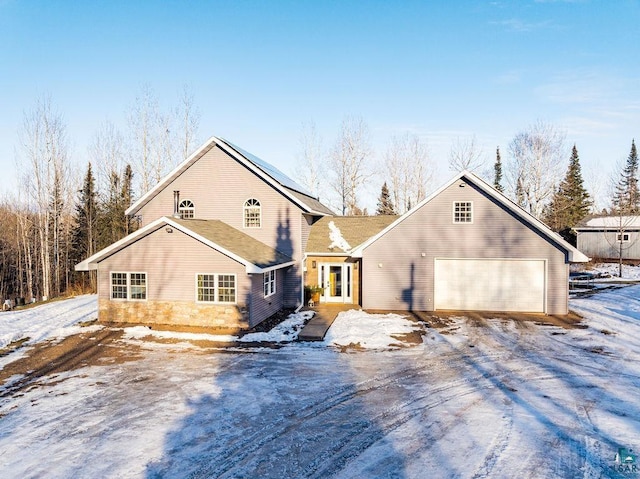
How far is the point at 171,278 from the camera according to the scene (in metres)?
15.8

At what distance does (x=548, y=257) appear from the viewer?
17562 mm

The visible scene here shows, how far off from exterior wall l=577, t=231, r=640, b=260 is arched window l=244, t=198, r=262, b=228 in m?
34.2

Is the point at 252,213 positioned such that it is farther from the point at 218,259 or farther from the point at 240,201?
the point at 218,259

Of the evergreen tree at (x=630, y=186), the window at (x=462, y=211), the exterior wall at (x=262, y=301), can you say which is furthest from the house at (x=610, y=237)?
the exterior wall at (x=262, y=301)

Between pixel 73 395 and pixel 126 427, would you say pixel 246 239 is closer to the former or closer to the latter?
pixel 73 395

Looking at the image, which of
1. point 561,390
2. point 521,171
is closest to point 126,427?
point 561,390

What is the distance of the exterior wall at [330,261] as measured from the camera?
20.2m

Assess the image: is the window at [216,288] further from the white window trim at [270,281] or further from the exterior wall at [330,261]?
the exterior wall at [330,261]

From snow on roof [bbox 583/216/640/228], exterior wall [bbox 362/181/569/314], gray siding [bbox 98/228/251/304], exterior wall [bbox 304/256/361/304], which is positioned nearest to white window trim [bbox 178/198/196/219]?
gray siding [bbox 98/228/251/304]

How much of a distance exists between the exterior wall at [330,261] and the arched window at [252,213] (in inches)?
127

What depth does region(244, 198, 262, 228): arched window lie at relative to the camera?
766 inches

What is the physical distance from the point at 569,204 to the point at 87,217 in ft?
158

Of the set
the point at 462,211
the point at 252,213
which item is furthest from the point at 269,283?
the point at 462,211

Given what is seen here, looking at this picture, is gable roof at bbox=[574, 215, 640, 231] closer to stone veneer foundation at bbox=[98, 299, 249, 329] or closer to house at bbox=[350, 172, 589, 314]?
house at bbox=[350, 172, 589, 314]
